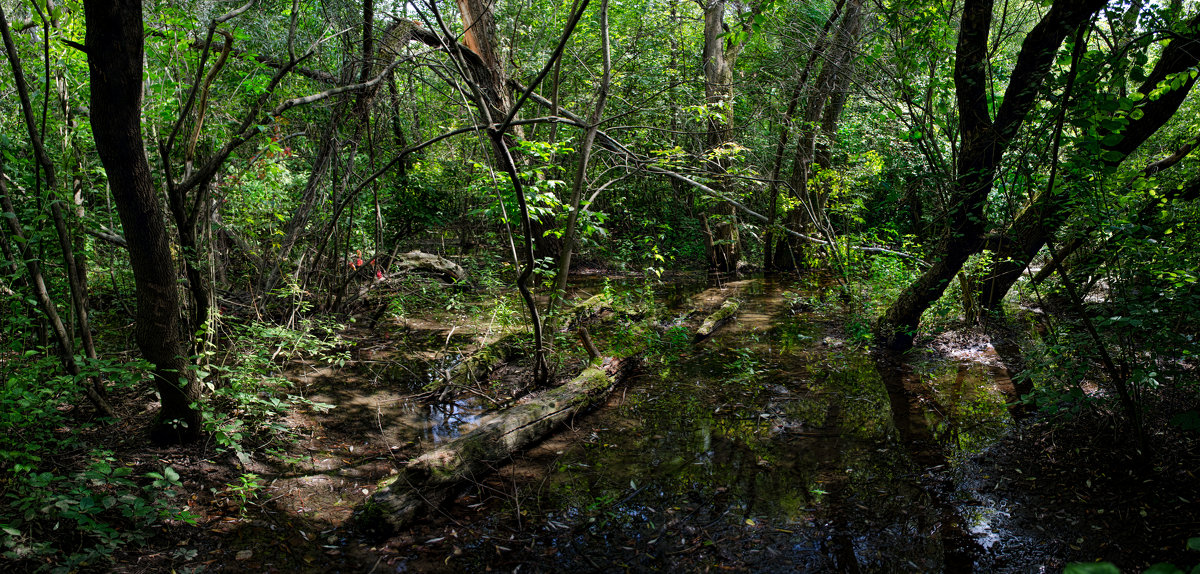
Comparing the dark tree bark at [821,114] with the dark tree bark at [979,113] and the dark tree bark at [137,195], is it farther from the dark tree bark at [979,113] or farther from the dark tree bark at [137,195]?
the dark tree bark at [137,195]

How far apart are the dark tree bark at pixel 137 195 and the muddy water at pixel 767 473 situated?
1.96 m

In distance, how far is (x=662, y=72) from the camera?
11031 mm

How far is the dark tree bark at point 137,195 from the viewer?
330cm

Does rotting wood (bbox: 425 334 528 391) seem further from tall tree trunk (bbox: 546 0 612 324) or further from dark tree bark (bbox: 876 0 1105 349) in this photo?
dark tree bark (bbox: 876 0 1105 349)

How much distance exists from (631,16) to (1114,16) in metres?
9.46

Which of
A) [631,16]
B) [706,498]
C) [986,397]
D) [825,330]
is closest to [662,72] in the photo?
[631,16]

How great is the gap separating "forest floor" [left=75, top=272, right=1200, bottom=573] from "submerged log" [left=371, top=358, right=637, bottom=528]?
11 cm

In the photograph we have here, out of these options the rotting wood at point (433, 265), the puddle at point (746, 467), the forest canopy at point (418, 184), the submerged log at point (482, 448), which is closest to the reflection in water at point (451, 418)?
the puddle at point (746, 467)

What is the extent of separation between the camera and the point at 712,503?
3971mm

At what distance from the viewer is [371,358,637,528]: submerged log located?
3.79 metres

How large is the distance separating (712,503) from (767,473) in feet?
2.07

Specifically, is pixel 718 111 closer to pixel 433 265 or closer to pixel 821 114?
pixel 821 114

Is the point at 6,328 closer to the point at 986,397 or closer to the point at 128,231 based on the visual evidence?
the point at 128,231

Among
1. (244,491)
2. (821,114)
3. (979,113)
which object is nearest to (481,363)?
(244,491)
